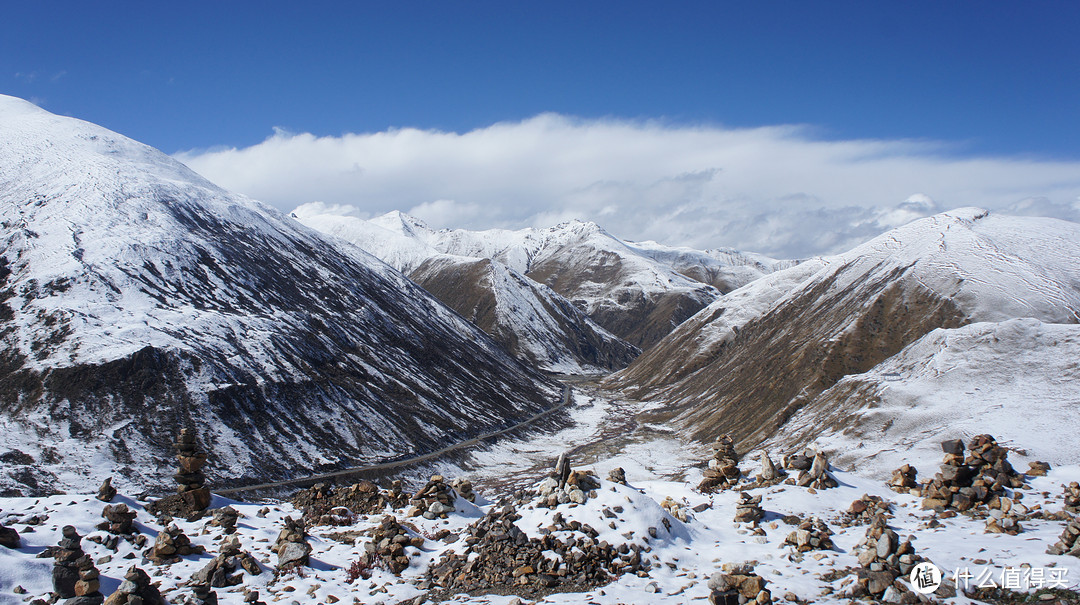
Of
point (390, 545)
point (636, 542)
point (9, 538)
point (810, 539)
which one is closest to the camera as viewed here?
point (9, 538)

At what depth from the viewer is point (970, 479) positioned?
23453mm

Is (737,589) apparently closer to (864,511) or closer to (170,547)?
(864,511)

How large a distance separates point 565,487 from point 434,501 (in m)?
6.18

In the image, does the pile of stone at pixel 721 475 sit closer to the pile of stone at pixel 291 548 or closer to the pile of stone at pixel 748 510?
the pile of stone at pixel 748 510

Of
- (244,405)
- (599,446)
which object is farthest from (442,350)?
(244,405)

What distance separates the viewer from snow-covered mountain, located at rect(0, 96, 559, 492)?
61.2 m

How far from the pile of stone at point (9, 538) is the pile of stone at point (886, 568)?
23.0 meters

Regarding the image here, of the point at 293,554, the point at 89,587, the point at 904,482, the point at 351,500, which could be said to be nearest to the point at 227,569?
the point at 293,554

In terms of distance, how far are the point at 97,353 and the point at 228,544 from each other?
61.0 meters

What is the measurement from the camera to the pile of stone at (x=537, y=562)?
1919cm

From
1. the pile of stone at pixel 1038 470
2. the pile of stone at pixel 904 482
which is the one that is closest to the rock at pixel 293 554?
the pile of stone at pixel 904 482

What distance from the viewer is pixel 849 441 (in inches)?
2148

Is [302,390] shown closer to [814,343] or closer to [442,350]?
[442,350]

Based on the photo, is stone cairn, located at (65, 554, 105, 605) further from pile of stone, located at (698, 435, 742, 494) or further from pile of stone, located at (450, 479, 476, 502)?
pile of stone, located at (698, 435, 742, 494)
